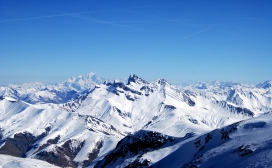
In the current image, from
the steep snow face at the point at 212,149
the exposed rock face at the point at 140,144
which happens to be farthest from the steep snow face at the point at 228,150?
the exposed rock face at the point at 140,144

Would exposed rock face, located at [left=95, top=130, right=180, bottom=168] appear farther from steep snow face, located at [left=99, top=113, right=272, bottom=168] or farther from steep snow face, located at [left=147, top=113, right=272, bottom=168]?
steep snow face, located at [left=147, top=113, right=272, bottom=168]

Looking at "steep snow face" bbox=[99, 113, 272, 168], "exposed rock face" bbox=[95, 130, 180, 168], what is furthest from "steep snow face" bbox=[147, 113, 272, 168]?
"exposed rock face" bbox=[95, 130, 180, 168]

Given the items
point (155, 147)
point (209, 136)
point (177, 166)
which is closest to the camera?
point (177, 166)

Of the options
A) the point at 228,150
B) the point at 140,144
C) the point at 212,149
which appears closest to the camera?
the point at 228,150

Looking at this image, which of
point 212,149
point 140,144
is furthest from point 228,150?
point 140,144

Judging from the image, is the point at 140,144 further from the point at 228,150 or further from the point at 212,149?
the point at 228,150

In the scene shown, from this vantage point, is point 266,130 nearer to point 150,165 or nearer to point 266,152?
point 266,152

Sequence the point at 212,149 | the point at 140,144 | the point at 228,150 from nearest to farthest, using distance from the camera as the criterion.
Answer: the point at 228,150 → the point at 212,149 → the point at 140,144

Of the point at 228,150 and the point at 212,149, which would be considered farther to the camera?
the point at 212,149

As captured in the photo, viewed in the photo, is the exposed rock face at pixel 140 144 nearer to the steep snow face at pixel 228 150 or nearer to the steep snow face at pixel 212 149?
the steep snow face at pixel 212 149

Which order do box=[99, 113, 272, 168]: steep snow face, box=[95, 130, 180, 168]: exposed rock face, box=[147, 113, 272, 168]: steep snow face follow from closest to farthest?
box=[147, 113, 272, 168]: steep snow face → box=[99, 113, 272, 168]: steep snow face → box=[95, 130, 180, 168]: exposed rock face

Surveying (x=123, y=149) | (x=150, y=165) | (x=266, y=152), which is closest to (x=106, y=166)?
(x=123, y=149)
